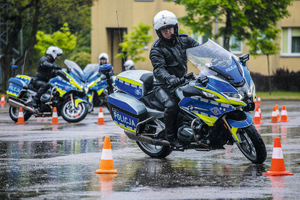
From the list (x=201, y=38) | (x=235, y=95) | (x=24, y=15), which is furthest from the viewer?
(x=201, y=38)

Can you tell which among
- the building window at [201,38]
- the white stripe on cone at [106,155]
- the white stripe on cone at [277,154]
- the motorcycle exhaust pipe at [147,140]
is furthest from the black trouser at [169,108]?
the building window at [201,38]

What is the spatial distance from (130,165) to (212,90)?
5.39 ft

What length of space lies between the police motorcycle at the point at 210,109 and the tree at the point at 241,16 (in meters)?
20.9

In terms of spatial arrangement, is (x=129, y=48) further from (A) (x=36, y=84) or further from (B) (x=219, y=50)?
(B) (x=219, y=50)

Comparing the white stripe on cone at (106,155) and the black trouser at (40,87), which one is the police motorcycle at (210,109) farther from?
the black trouser at (40,87)

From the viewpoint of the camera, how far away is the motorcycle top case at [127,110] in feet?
27.7

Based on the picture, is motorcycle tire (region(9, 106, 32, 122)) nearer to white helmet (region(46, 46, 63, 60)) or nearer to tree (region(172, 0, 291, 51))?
white helmet (region(46, 46, 63, 60))

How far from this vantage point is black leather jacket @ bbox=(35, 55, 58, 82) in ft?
50.8

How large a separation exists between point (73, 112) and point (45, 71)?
1.51m

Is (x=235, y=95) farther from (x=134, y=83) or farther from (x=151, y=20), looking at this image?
(x=151, y=20)

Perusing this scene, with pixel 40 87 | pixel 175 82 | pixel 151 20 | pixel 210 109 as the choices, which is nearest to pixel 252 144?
pixel 210 109

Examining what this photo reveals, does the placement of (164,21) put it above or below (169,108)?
above

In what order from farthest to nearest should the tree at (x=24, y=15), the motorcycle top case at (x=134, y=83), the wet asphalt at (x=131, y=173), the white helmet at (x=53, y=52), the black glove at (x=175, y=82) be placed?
the tree at (x=24, y=15), the white helmet at (x=53, y=52), the motorcycle top case at (x=134, y=83), the black glove at (x=175, y=82), the wet asphalt at (x=131, y=173)

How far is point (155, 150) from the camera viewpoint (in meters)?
8.80
